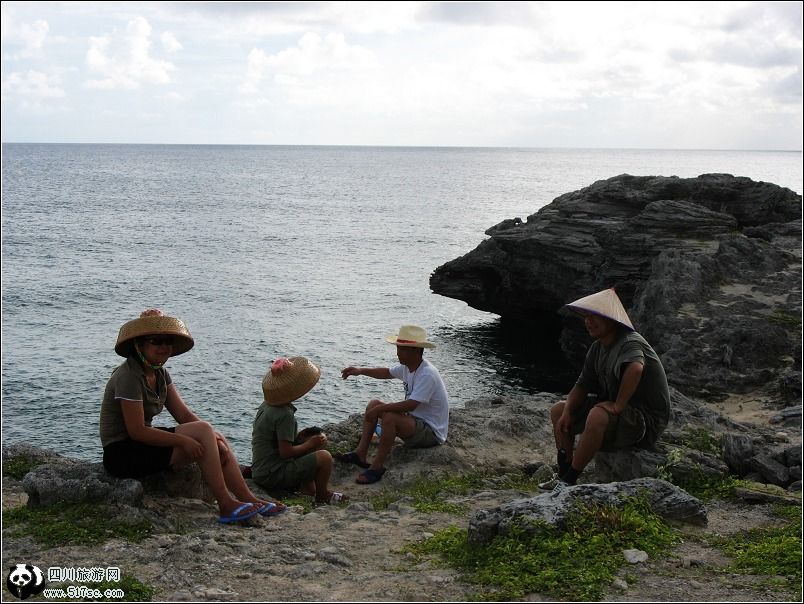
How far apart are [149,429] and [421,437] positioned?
4677 mm

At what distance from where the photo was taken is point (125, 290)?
42781mm

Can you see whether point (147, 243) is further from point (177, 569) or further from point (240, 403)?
point (177, 569)

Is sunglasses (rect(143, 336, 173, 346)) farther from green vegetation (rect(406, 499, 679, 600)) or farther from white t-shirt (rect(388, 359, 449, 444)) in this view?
white t-shirt (rect(388, 359, 449, 444))

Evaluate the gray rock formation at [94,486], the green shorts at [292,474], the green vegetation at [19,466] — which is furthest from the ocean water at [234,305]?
the gray rock formation at [94,486]

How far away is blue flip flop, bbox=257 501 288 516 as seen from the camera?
8977mm

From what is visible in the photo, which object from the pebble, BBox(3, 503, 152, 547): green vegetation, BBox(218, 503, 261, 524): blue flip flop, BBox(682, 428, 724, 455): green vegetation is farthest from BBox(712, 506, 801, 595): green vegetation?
BBox(3, 503, 152, 547): green vegetation

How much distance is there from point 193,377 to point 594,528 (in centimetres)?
2112

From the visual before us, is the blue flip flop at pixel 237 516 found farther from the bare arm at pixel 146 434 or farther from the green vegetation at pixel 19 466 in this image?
the green vegetation at pixel 19 466

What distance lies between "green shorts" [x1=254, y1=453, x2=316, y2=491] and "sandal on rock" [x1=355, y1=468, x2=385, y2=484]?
110 centimetres

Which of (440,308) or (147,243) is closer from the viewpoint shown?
(440,308)

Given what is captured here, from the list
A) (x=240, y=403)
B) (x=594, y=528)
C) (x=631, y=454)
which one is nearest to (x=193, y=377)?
(x=240, y=403)

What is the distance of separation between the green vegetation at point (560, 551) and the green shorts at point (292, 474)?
2.70 metres

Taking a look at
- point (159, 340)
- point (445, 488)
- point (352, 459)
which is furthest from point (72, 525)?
point (445, 488)

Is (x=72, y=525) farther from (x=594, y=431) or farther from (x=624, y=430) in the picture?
(x=624, y=430)
